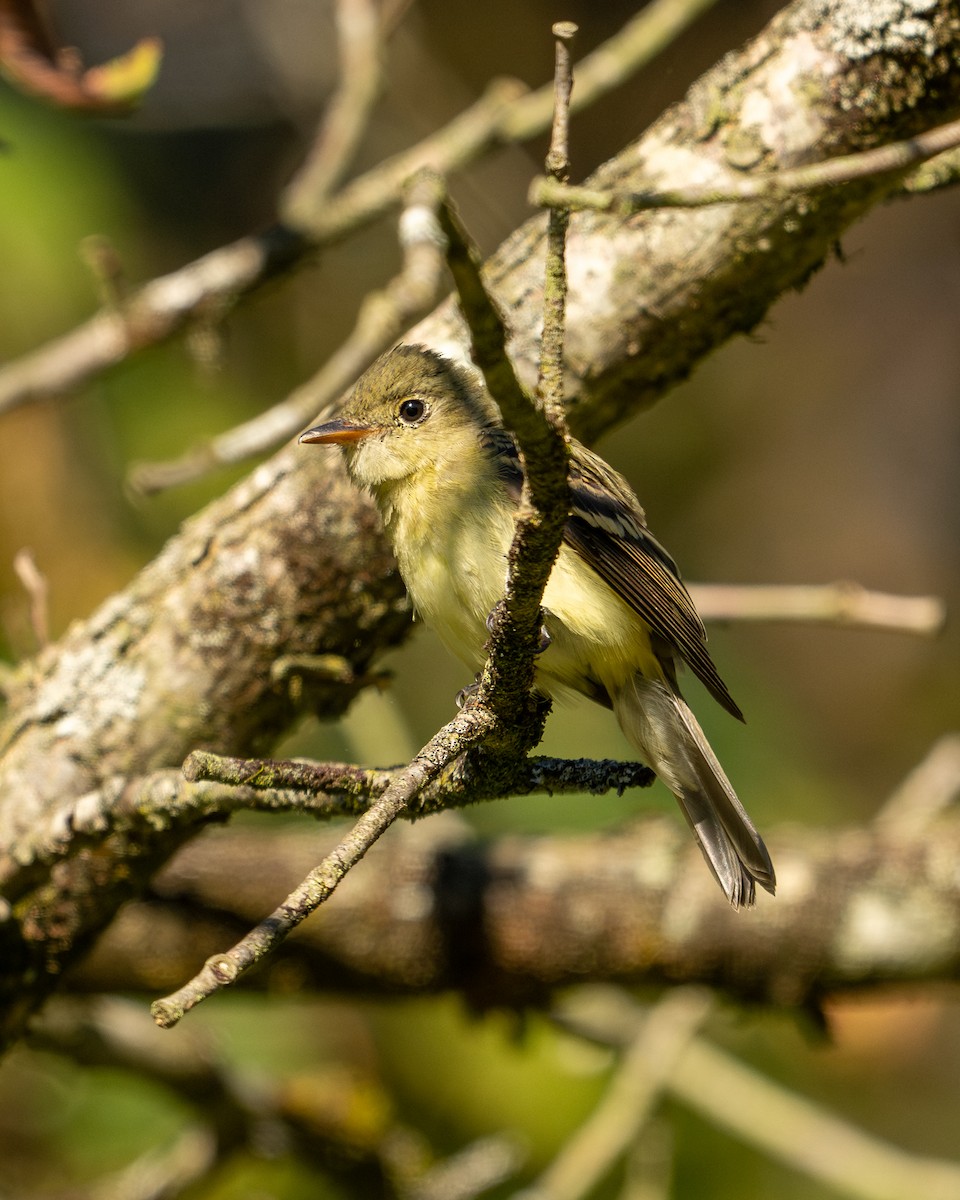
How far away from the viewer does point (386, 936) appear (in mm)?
4184

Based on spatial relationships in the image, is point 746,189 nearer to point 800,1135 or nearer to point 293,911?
point 293,911

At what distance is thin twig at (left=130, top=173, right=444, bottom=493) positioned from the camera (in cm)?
342

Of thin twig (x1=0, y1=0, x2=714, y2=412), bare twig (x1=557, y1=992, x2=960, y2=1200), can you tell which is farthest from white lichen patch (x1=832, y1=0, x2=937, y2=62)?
bare twig (x1=557, y1=992, x2=960, y2=1200)

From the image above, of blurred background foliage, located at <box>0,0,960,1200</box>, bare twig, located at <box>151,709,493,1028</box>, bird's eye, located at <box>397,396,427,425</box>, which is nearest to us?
bare twig, located at <box>151,709,493,1028</box>

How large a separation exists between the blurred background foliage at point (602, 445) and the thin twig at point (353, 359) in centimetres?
184

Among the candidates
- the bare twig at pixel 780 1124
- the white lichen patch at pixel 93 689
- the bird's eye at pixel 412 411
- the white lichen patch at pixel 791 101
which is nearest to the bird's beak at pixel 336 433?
the bird's eye at pixel 412 411

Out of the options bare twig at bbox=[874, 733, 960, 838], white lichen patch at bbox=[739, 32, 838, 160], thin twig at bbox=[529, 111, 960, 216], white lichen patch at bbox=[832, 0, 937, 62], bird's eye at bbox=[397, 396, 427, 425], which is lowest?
thin twig at bbox=[529, 111, 960, 216]

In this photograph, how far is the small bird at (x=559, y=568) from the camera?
2.91 metres

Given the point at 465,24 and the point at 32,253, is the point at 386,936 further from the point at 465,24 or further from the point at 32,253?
the point at 465,24

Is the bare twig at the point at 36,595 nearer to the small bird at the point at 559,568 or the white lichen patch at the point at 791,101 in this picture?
the small bird at the point at 559,568

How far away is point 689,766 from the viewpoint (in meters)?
3.24

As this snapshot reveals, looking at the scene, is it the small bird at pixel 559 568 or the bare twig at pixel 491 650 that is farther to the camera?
the small bird at pixel 559 568

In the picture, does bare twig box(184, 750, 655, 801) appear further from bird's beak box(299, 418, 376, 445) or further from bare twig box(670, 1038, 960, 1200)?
bare twig box(670, 1038, 960, 1200)

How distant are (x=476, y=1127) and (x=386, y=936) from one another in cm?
115
